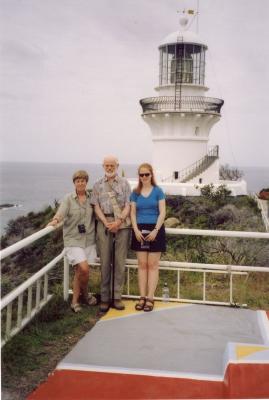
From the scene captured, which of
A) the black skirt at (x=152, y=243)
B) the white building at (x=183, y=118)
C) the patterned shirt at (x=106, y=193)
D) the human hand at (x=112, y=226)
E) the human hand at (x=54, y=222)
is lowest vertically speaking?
the black skirt at (x=152, y=243)

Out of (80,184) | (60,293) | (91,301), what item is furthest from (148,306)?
(80,184)

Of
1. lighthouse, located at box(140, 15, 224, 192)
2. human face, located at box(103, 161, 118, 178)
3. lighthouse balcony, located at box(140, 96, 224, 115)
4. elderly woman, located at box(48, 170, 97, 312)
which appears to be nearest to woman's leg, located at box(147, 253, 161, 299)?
elderly woman, located at box(48, 170, 97, 312)

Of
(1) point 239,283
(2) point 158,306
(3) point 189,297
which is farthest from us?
(1) point 239,283

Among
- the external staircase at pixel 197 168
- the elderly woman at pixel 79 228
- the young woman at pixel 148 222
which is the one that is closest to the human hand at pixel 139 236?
the young woman at pixel 148 222

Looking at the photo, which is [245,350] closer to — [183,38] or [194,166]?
[183,38]

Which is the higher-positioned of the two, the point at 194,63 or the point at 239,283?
the point at 194,63

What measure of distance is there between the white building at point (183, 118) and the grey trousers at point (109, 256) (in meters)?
17.4

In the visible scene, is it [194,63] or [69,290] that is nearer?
[69,290]

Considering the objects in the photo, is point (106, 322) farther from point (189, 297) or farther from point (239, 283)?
point (239, 283)

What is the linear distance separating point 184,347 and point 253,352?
31.6 inches

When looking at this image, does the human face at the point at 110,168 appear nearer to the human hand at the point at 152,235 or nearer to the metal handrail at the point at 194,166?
the human hand at the point at 152,235

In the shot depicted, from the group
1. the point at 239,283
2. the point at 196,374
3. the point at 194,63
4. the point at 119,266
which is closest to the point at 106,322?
the point at 119,266

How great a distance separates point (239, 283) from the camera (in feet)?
19.0

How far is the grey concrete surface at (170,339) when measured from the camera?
135 inches
